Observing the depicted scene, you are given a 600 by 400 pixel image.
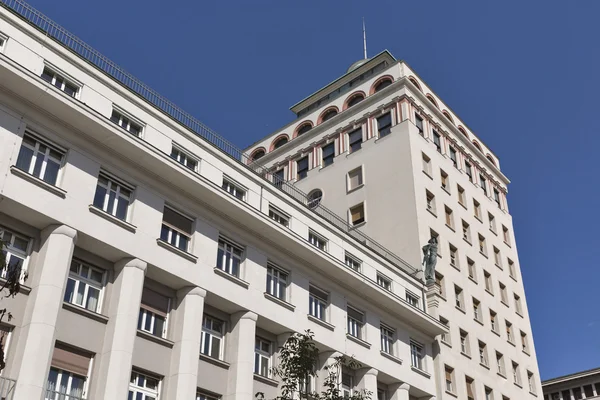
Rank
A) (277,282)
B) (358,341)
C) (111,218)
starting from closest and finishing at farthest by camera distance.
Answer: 1. (111,218)
2. (277,282)
3. (358,341)

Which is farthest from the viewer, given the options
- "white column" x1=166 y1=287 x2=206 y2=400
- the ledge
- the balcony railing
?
the ledge

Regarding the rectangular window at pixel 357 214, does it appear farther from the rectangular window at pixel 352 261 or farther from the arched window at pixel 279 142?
the arched window at pixel 279 142

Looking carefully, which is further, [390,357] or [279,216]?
[390,357]

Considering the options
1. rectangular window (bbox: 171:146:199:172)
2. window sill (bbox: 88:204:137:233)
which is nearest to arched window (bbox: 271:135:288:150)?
rectangular window (bbox: 171:146:199:172)

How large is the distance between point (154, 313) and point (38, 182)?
6.35 meters

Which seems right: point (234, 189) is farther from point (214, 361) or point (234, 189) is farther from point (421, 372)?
point (421, 372)

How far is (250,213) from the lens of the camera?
2883cm

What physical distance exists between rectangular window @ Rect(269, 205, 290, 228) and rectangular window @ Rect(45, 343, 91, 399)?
474 inches

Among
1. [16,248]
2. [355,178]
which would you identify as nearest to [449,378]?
[355,178]

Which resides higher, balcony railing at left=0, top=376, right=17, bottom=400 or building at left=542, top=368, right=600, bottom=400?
building at left=542, top=368, right=600, bottom=400

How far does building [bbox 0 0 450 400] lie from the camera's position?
71.5ft

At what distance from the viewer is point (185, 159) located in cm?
2875

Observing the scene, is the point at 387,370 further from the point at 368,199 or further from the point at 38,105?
the point at 38,105

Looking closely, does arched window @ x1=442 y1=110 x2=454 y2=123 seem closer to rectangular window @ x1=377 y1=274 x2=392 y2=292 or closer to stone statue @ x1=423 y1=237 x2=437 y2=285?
stone statue @ x1=423 y1=237 x2=437 y2=285
